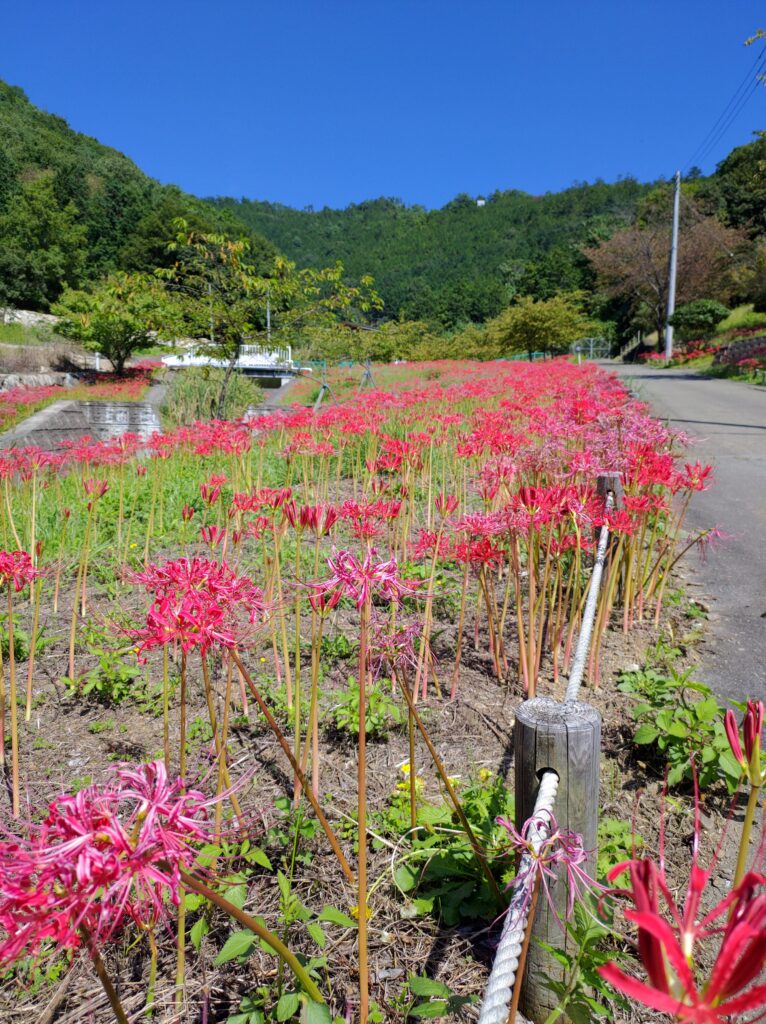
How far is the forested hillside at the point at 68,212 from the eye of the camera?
130ft

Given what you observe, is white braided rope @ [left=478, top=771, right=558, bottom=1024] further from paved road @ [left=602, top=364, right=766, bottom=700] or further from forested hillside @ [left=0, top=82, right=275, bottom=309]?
forested hillside @ [left=0, top=82, right=275, bottom=309]

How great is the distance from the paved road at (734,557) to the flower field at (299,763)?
314mm

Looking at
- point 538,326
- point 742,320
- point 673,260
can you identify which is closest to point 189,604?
point 538,326

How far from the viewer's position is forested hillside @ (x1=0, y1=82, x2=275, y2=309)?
39.6 m

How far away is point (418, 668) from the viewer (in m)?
2.17

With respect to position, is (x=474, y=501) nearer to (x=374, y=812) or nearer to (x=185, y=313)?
(x=374, y=812)

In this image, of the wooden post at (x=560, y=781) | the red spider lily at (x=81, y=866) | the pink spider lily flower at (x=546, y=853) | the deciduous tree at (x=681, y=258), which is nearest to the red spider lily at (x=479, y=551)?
the wooden post at (x=560, y=781)

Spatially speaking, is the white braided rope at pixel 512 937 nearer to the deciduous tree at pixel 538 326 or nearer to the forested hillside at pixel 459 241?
the deciduous tree at pixel 538 326

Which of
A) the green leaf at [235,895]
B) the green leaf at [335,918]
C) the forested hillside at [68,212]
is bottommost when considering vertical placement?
the green leaf at [235,895]

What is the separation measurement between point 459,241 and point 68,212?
199 ft

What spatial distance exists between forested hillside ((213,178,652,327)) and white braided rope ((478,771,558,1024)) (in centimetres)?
6027

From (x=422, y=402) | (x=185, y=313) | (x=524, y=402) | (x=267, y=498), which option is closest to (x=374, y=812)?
(x=267, y=498)

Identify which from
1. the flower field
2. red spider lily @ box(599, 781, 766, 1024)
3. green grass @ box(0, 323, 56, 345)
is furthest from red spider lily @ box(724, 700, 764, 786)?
green grass @ box(0, 323, 56, 345)

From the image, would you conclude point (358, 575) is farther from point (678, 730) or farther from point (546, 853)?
point (678, 730)
